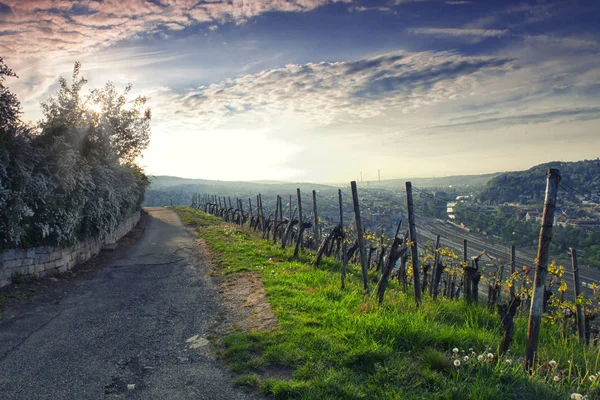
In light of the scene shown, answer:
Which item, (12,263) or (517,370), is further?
(12,263)

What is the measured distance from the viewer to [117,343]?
5758 mm

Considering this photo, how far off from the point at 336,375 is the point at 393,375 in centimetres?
69

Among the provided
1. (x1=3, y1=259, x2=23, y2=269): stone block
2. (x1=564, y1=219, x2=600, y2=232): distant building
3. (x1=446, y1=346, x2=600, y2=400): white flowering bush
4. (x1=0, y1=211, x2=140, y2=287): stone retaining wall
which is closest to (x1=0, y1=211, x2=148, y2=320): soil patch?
(x1=0, y1=211, x2=140, y2=287): stone retaining wall

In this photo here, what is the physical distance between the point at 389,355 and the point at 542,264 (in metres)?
2.18

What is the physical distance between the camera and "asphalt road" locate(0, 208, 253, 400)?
433 centimetres

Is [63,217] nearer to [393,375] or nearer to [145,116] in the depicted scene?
[393,375]

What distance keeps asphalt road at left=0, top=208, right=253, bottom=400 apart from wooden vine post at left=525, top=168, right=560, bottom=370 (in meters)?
3.50

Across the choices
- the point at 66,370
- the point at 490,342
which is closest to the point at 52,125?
the point at 66,370

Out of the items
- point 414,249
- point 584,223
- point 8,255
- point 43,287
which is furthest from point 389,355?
point 584,223

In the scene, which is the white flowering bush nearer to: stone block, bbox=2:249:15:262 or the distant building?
the distant building

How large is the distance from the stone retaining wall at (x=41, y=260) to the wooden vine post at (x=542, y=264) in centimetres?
1114

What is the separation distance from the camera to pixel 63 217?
10.5 metres

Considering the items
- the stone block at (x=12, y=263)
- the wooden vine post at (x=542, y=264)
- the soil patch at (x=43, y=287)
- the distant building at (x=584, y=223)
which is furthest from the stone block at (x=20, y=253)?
the distant building at (x=584, y=223)

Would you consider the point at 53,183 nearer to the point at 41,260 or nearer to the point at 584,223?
the point at 41,260
